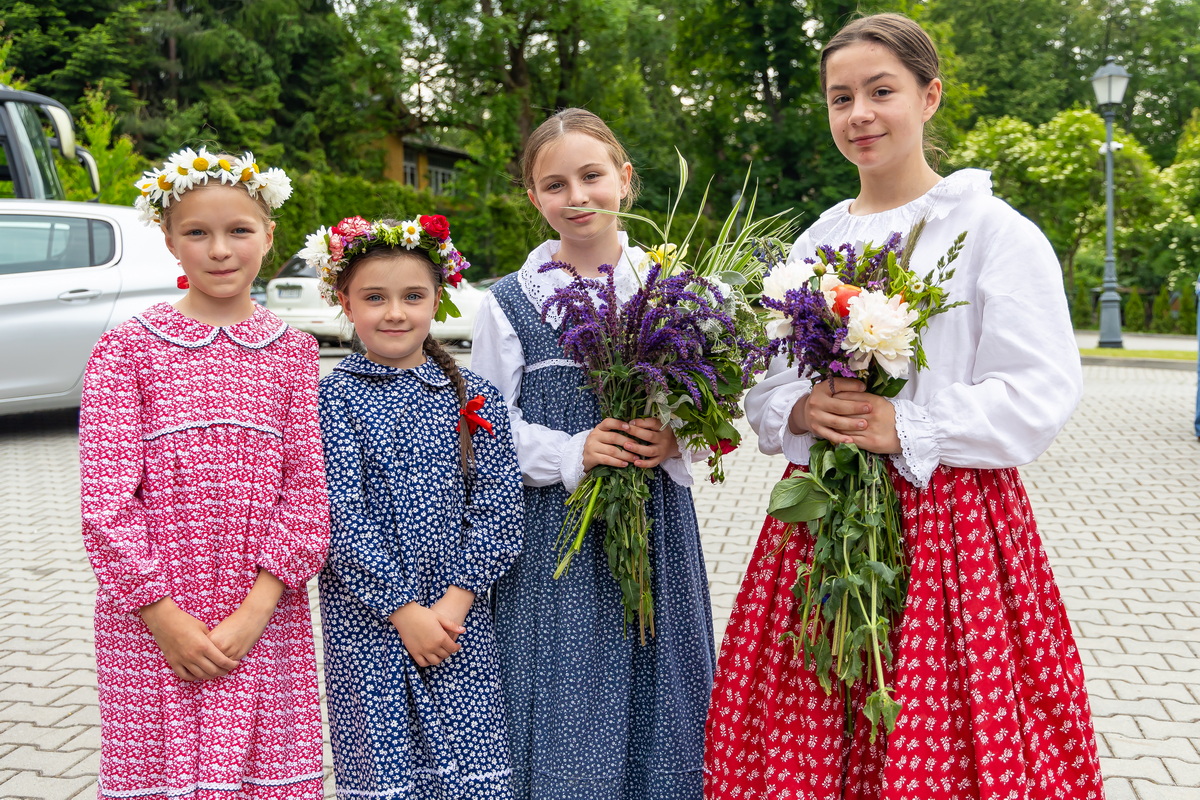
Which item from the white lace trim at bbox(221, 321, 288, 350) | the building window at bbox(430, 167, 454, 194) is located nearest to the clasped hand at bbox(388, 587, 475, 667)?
the white lace trim at bbox(221, 321, 288, 350)

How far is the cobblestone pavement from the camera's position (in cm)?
336

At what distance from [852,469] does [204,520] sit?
134 centimetres

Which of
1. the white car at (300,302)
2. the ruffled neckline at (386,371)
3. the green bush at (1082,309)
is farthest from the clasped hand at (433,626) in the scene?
the green bush at (1082,309)

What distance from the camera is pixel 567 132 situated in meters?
2.50

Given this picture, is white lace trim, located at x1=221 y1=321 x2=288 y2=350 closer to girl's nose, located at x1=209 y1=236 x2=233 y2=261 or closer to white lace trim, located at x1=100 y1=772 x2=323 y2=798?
girl's nose, located at x1=209 y1=236 x2=233 y2=261

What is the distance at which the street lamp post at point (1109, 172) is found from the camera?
55.2ft

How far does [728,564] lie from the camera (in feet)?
17.9

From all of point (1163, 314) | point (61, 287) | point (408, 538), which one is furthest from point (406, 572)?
point (1163, 314)

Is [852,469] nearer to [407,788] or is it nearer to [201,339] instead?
[407,788]

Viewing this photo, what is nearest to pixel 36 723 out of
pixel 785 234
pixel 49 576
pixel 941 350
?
pixel 49 576

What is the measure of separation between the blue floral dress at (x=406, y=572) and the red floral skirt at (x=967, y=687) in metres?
0.70

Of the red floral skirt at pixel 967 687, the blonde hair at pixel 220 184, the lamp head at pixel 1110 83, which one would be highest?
the lamp head at pixel 1110 83

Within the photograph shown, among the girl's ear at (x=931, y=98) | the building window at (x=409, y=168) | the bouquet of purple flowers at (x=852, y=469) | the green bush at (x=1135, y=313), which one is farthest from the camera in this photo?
the building window at (x=409, y=168)

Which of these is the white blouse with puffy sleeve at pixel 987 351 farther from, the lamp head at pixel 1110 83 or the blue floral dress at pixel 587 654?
the lamp head at pixel 1110 83
